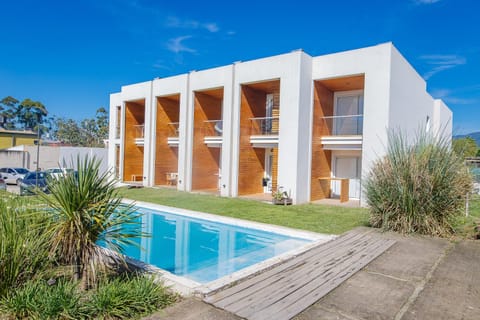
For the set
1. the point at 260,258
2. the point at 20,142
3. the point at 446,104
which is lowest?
the point at 260,258

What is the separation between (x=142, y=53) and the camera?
2784 centimetres

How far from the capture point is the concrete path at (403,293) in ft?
13.7

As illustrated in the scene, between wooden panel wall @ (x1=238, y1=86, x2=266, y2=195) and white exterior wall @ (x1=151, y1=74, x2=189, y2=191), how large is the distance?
15.0 feet

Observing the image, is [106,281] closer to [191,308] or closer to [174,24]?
[191,308]

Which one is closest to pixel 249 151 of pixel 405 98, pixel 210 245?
pixel 405 98

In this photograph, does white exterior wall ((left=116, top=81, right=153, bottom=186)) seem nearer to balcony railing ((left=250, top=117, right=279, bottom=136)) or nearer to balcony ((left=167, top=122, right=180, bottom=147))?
balcony ((left=167, top=122, right=180, bottom=147))

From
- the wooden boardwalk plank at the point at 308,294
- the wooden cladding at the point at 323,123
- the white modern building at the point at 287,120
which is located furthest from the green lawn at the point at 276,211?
the wooden boardwalk plank at the point at 308,294

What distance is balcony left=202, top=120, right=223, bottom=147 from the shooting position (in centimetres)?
2044

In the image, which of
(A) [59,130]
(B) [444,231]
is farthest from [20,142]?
(B) [444,231]

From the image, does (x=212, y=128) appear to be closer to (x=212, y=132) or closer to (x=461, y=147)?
(x=212, y=132)

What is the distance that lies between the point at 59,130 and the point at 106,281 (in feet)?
235

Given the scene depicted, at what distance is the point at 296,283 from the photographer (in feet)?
17.0

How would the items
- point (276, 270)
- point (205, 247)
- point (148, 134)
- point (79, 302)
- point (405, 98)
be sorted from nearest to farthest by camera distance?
point (79, 302), point (276, 270), point (205, 247), point (405, 98), point (148, 134)

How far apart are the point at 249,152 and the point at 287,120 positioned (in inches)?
137
